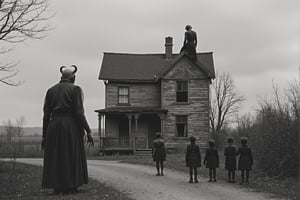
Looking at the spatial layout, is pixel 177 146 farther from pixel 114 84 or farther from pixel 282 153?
pixel 282 153

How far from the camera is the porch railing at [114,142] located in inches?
1283

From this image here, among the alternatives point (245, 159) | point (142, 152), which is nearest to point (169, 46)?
point (142, 152)

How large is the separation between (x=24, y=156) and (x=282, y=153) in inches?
917

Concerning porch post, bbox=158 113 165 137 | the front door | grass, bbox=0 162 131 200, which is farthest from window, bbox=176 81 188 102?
grass, bbox=0 162 131 200

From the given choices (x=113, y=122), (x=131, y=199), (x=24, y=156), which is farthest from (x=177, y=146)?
(x=131, y=199)

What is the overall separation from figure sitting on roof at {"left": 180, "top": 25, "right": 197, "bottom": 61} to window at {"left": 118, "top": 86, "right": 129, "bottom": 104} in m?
5.40

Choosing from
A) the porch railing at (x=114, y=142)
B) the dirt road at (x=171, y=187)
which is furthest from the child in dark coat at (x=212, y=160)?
the porch railing at (x=114, y=142)

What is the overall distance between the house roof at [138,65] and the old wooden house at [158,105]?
78 millimetres

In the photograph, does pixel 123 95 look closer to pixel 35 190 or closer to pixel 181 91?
pixel 181 91

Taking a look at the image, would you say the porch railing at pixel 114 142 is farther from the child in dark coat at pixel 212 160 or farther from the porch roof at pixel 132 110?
the child in dark coat at pixel 212 160

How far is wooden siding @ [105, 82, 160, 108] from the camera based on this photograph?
1326 inches

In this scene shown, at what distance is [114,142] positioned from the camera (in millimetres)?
32750

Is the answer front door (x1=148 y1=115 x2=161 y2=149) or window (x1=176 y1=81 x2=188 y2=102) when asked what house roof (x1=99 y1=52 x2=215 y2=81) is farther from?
front door (x1=148 y1=115 x2=161 y2=149)

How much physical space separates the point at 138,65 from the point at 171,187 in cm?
2377
